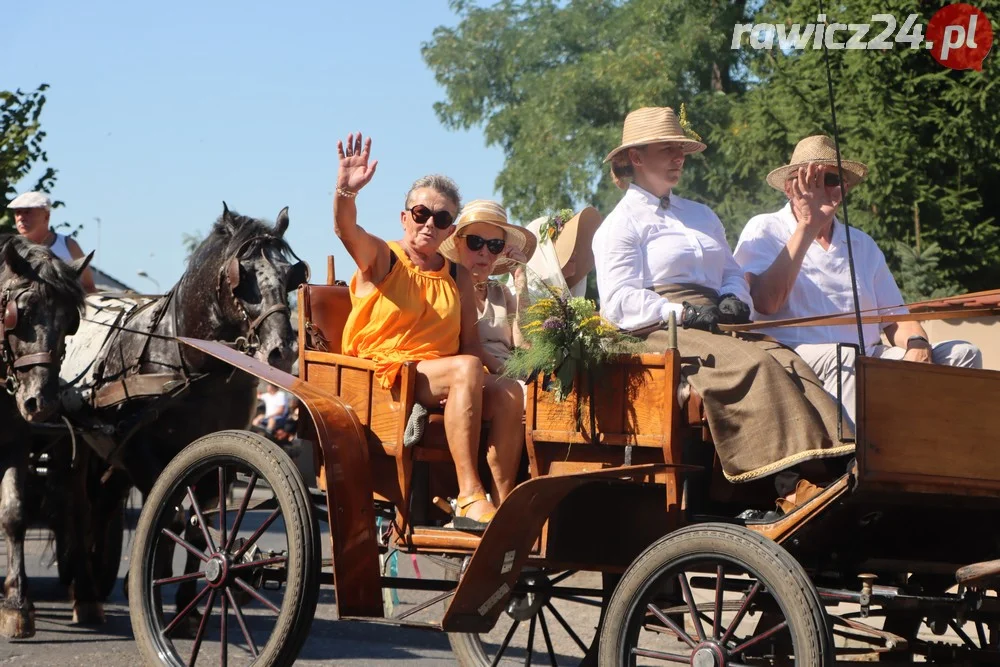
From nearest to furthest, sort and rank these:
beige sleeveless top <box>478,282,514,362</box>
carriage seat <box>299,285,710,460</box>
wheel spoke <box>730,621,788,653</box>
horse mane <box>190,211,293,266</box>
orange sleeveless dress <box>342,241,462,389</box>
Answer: wheel spoke <box>730,621,788,653</box> < carriage seat <box>299,285,710,460</box> < orange sleeveless dress <box>342,241,462,389</box> < beige sleeveless top <box>478,282,514,362</box> < horse mane <box>190,211,293,266</box>

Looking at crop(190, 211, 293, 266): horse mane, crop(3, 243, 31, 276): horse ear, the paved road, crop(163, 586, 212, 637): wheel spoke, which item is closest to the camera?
crop(163, 586, 212, 637): wheel spoke

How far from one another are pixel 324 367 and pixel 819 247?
207 centimetres

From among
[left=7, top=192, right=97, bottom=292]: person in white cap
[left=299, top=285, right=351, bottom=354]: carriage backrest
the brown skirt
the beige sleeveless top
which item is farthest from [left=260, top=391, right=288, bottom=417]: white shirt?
the brown skirt

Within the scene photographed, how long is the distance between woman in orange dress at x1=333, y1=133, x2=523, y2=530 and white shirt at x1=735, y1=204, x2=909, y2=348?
1187mm

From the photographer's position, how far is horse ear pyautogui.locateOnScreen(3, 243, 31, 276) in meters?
6.98

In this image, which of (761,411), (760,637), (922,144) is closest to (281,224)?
(761,411)

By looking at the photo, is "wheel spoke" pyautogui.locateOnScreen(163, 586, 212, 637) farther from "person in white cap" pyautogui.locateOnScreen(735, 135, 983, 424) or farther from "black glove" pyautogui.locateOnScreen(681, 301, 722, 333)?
"person in white cap" pyautogui.locateOnScreen(735, 135, 983, 424)

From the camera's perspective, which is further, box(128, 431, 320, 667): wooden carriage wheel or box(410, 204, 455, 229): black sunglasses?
box(410, 204, 455, 229): black sunglasses

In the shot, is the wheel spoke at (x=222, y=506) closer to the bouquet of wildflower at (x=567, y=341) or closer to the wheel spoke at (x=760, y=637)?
the bouquet of wildflower at (x=567, y=341)

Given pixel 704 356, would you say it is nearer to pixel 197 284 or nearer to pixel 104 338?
pixel 197 284

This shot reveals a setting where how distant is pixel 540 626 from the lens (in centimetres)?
711

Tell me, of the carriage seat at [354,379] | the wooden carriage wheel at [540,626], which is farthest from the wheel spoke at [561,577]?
the carriage seat at [354,379]

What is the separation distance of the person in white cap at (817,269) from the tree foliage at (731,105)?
946 millimetres

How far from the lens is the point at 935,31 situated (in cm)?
1409
